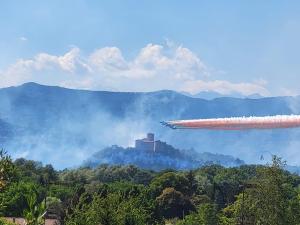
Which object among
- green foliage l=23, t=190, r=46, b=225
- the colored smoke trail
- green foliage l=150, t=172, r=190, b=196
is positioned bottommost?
green foliage l=150, t=172, r=190, b=196

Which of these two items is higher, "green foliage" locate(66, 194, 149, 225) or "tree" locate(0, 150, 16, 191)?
"tree" locate(0, 150, 16, 191)

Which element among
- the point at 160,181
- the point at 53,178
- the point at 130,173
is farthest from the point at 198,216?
the point at 130,173

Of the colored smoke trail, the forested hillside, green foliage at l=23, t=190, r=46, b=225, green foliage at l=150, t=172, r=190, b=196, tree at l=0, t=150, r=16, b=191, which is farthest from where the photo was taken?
green foliage at l=150, t=172, r=190, b=196

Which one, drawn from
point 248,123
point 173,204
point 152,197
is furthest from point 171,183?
point 248,123

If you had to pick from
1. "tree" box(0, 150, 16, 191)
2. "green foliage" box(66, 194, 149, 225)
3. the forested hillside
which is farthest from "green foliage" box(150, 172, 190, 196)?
"tree" box(0, 150, 16, 191)

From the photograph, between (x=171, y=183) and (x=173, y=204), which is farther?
(x=171, y=183)

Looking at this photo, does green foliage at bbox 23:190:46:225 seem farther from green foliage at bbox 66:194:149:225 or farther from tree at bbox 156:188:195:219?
tree at bbox 156:188:195:219

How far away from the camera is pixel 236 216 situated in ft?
135

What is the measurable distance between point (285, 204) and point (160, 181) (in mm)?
50143

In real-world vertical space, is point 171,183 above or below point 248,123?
below

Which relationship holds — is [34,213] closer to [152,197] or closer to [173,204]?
[173,204]

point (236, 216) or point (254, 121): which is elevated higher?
point (254, 121)

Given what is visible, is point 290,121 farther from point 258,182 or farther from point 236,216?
point 236,216

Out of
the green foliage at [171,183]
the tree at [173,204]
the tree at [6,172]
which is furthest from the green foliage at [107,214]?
the green foliage at [171,183]
